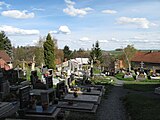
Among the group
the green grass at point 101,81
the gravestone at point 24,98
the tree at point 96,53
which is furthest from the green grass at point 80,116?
the tree at point 96,53

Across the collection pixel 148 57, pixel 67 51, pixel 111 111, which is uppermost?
pixel 67 51

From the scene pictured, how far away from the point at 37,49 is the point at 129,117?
5186 cm

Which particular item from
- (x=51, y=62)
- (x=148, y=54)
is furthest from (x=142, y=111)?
(x=148, y=54)

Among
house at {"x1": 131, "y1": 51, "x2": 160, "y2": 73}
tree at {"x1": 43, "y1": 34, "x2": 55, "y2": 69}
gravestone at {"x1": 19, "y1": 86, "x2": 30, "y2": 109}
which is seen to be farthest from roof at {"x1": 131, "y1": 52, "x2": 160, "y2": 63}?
gravestone at {"x1": 19, "y1": 86, "x2": 30, "y2": 109}

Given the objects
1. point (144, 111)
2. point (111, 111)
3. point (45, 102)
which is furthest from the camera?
point (111, 111)

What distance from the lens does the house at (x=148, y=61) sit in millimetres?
53612

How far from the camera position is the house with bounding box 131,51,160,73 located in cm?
5361

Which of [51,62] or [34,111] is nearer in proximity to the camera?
[34,111]

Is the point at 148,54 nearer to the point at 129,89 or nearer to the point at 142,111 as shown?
the point at 129,89

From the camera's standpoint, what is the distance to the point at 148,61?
183 ft

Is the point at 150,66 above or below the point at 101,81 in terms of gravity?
above

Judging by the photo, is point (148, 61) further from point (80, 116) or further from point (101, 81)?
point (80, 116)

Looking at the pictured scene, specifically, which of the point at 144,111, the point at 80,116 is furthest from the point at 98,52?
the point at 80,116

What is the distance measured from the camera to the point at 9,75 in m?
30.4
